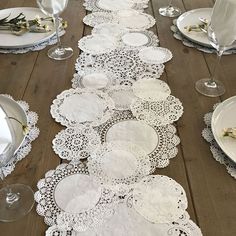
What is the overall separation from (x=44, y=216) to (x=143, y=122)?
288 millimetres

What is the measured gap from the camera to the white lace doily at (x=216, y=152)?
2.05ft

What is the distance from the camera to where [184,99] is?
2.57 feet

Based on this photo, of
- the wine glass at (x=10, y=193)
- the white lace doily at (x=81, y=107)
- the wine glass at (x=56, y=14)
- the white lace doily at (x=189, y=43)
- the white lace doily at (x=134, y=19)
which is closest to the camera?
the wine glass at (x=10, y=193)

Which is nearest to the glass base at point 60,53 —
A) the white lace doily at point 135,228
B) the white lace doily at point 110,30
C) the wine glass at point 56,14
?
the wine glass at point 56,14

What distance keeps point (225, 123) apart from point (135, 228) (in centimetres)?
30

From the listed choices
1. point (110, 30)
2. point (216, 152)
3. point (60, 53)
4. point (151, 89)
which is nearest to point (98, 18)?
point (110, 30)

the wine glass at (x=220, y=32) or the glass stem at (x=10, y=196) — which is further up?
the wine glass at (x=220, y=32)

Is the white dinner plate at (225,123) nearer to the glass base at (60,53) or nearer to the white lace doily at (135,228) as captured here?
the white lace doily at (135,228)

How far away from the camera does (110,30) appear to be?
3.39ft

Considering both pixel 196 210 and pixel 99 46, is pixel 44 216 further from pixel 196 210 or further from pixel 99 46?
pixel 99 46

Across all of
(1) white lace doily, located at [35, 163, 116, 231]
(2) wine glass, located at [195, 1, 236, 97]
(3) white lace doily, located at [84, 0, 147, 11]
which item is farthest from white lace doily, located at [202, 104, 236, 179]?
(3) white lace doily, located at [84, 0, 147, 11]

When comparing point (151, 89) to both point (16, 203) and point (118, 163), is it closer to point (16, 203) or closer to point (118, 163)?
point (118, 163)

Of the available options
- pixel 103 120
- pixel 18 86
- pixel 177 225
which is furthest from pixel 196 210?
pixel 18 86

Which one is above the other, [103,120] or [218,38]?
[218,38]
